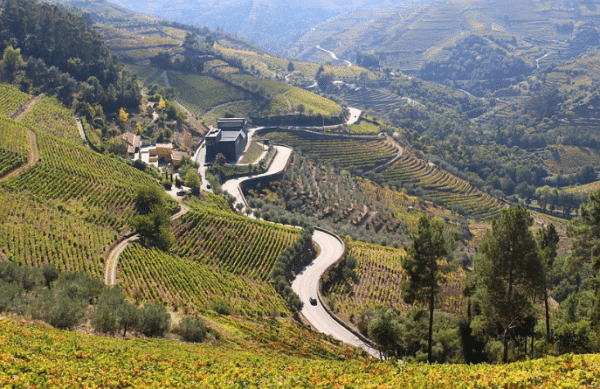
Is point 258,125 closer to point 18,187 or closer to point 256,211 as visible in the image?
point 256,211

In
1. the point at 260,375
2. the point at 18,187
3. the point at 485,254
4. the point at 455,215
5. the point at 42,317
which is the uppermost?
the point at 485,254

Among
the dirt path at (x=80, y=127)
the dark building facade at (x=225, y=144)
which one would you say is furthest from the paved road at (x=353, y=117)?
the dirt path at (x=80, y=127)

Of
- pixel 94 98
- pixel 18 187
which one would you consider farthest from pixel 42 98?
pixel 18 187

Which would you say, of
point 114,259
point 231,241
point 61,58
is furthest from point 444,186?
point 61,58

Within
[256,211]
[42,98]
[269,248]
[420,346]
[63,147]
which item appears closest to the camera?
[420,346]

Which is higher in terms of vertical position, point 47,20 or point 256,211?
point 47,20

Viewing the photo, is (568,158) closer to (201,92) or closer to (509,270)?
(201,92)
